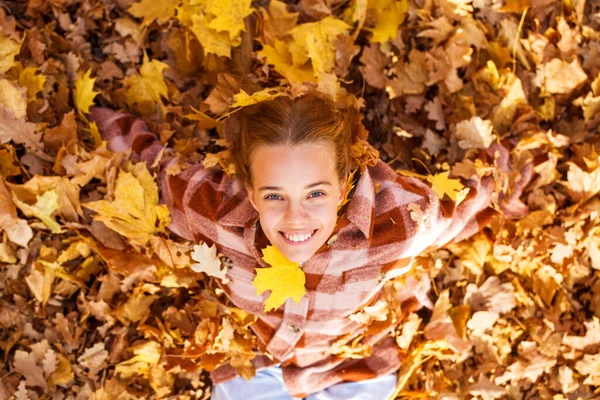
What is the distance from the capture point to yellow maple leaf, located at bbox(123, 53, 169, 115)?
108 inches

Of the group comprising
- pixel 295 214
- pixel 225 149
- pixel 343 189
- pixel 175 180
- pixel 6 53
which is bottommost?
pixel 295 214

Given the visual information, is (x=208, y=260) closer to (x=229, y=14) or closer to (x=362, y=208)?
(x=362, y=208)

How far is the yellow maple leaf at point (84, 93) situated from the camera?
2.59 metres

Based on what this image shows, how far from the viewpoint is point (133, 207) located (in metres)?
2.48

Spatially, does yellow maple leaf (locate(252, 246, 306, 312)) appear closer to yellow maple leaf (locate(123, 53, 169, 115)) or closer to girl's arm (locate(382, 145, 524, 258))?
girl's arm (locate(382, 145, 524, 258))

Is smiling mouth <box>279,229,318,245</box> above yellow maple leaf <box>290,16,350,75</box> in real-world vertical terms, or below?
below

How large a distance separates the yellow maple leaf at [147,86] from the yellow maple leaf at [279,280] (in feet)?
3.56

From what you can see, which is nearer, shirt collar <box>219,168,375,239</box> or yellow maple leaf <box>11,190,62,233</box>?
shirt collar <box>219,168,375,239</box>

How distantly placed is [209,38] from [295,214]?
1.19m

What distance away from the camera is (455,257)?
9.21ft

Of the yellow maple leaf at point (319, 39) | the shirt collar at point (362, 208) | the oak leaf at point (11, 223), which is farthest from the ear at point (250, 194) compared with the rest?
the oak leaf at point (11, 223)

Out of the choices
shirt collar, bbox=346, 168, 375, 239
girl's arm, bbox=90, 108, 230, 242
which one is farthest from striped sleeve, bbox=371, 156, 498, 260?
girl's arm, bbox=90, 108, 230, 242

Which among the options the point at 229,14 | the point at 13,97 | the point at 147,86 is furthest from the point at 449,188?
the point at 13,97

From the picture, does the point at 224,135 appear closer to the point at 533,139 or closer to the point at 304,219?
the point at 304,219
